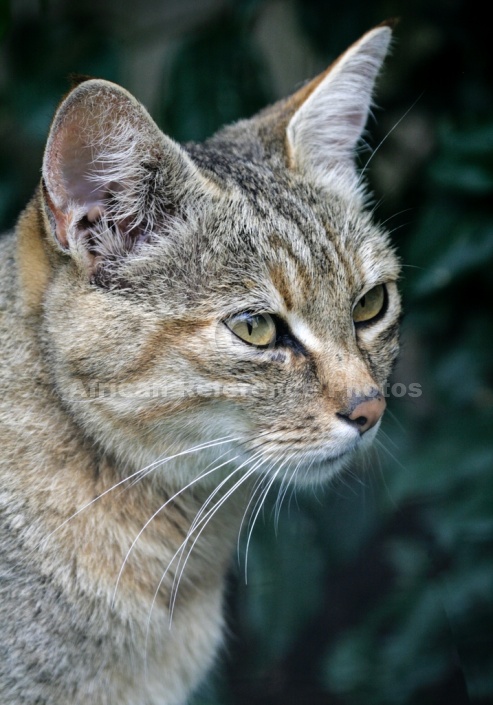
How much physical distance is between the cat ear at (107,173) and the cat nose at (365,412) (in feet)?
1.77

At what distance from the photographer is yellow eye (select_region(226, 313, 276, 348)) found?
5.34 ft

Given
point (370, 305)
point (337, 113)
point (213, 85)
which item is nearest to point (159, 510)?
point (370, 305)

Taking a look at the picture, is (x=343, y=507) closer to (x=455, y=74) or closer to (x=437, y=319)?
(x=437, y=319)

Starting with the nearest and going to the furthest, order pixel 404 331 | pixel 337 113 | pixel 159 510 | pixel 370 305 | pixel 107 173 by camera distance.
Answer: pixel 107 173
pixel 159 510
pixel 370 305
pixel 337 113
pixel 404 331

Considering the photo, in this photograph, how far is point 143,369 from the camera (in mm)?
1595

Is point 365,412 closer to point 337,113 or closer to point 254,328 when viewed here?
point 254,328

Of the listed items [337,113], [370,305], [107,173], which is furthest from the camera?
[337,113]

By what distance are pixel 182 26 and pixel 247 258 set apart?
1775mm

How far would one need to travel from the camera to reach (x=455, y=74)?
2.60 m

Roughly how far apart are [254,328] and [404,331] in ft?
3.75

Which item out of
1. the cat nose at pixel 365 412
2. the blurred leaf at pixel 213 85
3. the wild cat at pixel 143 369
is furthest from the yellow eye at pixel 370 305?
the blurred leaf at pixel 213 85

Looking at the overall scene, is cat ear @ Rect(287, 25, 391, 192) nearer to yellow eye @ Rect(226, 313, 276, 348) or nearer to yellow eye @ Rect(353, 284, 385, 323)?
yellow eye @ Rect(353, 284, 385, 323)

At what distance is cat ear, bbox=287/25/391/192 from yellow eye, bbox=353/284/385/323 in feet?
0.99

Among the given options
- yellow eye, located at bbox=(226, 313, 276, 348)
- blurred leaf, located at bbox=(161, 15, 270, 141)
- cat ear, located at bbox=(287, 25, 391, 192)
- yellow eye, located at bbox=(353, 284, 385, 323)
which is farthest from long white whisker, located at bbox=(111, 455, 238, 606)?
blurred leaf, located at bbox=(161, 15, 270, 141)
